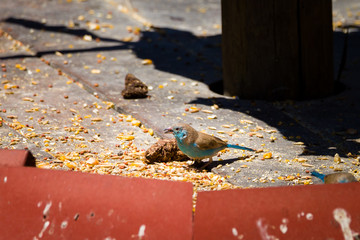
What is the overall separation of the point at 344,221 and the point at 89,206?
1.22 m

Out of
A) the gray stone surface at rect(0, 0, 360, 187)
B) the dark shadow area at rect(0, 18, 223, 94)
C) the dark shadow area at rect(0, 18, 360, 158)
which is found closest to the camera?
the gray stone surface at rect(0, 0, 360, 187)

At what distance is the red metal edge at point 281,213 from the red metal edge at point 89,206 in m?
0.13

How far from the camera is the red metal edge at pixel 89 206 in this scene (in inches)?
107

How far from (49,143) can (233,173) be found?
1.48 metres

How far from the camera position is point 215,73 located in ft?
22.0

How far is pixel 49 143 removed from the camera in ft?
14.9

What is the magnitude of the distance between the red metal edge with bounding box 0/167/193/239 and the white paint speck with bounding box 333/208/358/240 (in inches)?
27.5

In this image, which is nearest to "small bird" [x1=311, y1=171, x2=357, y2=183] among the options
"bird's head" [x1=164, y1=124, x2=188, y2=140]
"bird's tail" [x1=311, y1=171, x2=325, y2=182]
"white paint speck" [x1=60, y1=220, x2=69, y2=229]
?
"bird's tail" [x1=311, y1=171, x2=325, y2=182]

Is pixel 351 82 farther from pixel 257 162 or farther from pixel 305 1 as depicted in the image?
pixel 257 162

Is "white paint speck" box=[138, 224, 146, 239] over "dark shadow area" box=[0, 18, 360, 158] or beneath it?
over

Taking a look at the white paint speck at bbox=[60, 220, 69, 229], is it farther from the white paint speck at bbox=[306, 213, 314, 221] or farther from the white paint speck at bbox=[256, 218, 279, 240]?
the white paint speck at bbox=[306, 213, 314, 221]

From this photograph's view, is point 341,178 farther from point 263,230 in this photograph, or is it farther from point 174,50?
point 174,50

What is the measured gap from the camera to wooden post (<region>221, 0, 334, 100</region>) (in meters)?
5.49

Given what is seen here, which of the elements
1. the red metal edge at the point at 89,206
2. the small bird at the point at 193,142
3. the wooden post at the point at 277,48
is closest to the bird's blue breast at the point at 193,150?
the small bird at the point at 193,142
